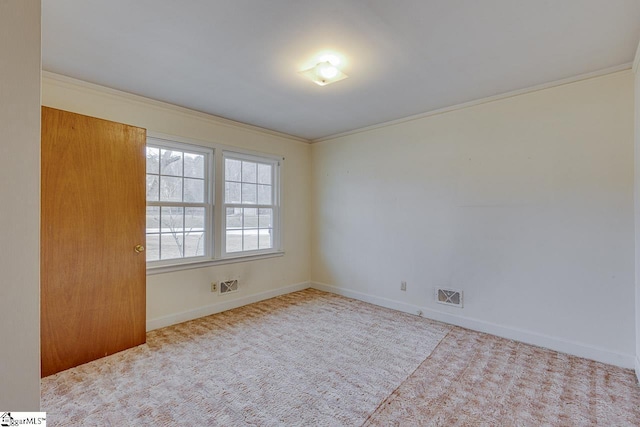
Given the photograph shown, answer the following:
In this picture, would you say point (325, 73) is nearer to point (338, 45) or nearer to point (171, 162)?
point (338, 45)

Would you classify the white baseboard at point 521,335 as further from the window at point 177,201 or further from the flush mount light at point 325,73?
the flush mount light at point 325,73

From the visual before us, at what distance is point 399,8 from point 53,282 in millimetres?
3119

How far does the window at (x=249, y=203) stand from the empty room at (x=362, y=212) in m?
0.04

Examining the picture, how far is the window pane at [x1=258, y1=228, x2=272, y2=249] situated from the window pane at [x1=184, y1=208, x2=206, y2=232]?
91 centimetres

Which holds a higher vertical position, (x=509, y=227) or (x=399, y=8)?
(x=399, y=8)

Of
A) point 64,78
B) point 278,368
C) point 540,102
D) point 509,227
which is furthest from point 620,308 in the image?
point 64,78

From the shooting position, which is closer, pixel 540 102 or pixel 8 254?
pixel 8 254

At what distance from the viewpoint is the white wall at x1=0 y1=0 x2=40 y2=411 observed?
878mm

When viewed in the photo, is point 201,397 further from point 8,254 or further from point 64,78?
point 64,78

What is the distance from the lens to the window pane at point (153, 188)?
3.21 m

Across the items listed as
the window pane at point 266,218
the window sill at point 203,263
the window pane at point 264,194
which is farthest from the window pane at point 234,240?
the window pane at point 264,194

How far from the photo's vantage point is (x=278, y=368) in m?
2.42

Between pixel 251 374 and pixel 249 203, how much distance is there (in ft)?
7.73

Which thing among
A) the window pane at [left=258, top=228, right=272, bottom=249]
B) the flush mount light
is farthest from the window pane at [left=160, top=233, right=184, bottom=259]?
the flush mount light
